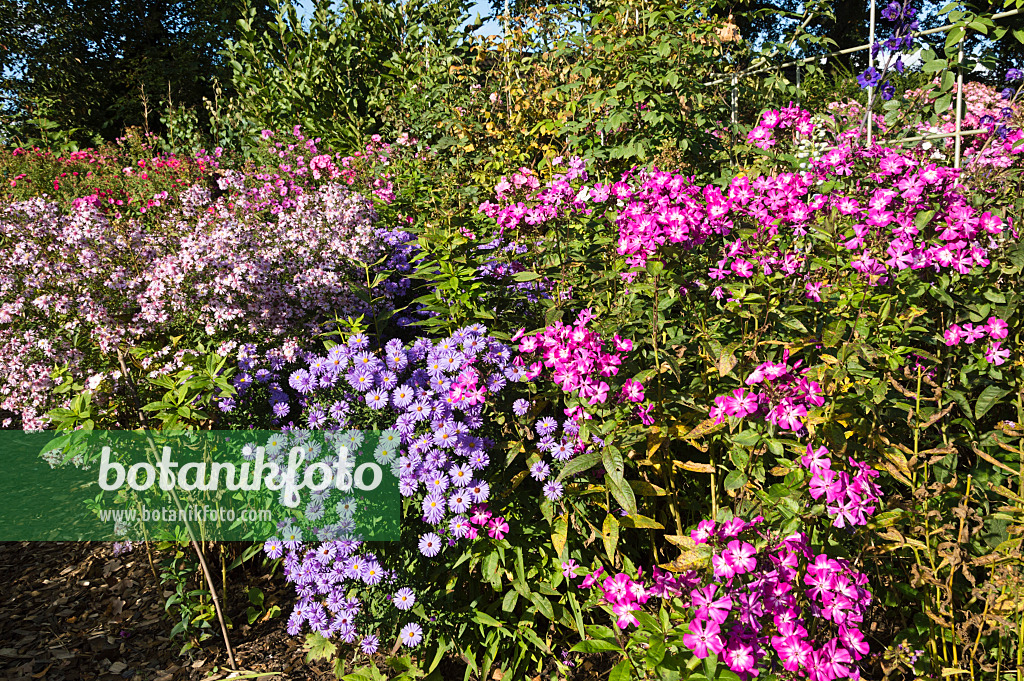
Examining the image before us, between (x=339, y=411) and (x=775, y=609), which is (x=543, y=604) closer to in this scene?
(x=775, y=609)

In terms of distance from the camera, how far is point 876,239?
1.67m

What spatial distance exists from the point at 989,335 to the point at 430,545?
157 cm

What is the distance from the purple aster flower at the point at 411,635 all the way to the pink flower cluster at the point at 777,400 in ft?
3.28

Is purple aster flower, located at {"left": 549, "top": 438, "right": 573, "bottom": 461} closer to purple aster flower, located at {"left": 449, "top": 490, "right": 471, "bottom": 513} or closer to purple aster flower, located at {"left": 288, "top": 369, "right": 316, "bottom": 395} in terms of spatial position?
purple aster flower, located at {"left": 449, "top": 490, "right": 471, "bottom": 513}

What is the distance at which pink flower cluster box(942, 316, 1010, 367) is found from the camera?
170 cm

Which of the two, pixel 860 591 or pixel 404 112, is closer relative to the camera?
pixel 860 591

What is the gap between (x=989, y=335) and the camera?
1.74 metres

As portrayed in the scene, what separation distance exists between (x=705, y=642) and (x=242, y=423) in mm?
1594

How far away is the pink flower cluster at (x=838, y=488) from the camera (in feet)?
4.58

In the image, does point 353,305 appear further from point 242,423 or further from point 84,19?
point 84,19

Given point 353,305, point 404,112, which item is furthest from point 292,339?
point 404,112

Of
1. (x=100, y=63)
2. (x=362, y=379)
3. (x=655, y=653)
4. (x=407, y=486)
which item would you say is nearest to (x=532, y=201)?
(x=362, y=379)

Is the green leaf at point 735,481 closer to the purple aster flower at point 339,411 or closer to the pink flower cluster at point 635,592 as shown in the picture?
the pink flower cluster at point 635,592
